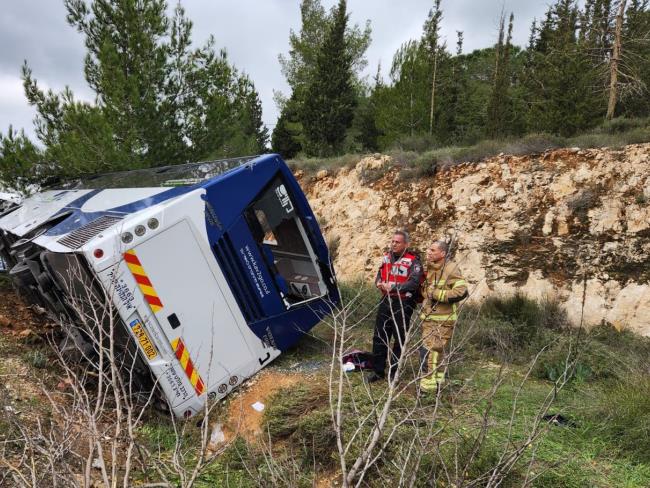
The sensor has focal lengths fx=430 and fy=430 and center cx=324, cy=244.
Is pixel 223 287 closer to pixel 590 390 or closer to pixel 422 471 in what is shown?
pixel 422 471

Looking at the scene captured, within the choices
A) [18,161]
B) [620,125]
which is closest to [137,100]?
[18,161]

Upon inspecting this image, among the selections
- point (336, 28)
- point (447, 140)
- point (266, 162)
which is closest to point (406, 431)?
point (266, 162)

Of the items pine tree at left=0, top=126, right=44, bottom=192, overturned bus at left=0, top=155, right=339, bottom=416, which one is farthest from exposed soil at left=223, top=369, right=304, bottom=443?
pine tree at left=0, top=126, right=44, bottom=192

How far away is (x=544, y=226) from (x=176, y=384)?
7909mm

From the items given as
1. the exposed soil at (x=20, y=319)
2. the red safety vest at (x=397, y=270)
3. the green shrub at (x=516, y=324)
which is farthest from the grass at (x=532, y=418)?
the exposed soil at (x=20, y=319)

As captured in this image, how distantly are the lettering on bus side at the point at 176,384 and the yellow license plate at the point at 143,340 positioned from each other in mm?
207

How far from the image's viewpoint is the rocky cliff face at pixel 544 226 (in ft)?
25.8

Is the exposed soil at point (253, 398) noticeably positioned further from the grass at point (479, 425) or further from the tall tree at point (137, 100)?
the tall tree at point (137, 100)

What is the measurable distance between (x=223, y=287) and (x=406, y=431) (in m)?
2.18

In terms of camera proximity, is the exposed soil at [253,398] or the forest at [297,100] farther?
the forest at [297,100]

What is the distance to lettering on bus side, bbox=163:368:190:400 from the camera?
3953 millimetres

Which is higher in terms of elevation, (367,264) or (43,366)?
(43,366)

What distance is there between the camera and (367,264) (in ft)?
→ 36.0

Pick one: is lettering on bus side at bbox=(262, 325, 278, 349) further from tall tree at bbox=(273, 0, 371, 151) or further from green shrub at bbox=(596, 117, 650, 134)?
tall tree at bbox=(273, 0, 371, 151)
